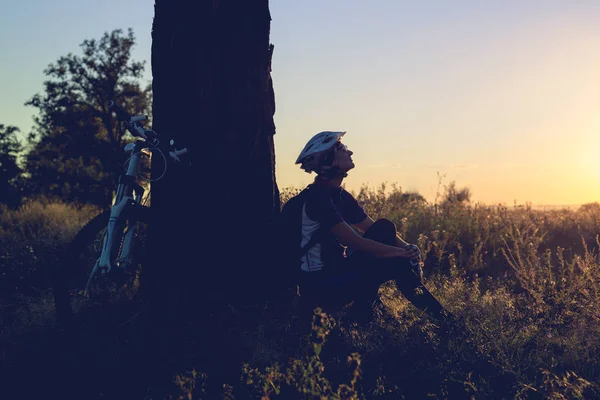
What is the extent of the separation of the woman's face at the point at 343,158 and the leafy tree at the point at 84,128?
2306 cm

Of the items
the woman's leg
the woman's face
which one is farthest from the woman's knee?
the woman's face

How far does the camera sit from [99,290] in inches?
236

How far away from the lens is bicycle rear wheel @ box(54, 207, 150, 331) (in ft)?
17.8

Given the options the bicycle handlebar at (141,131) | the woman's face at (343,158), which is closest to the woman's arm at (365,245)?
the woman's face at (343,158)

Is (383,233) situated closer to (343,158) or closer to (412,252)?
(412,252)

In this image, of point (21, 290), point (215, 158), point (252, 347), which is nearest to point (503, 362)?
point (252, 347)

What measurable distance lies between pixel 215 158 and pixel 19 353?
2.28 metres

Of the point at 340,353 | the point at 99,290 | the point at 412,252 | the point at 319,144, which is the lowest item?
the point at 340,353

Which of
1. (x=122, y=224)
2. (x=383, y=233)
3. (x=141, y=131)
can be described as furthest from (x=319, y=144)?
(x=122, y=224)

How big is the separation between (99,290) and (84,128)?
23.1 meters

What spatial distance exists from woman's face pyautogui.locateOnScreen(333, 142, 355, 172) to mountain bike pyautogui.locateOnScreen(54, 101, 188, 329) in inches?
50.6

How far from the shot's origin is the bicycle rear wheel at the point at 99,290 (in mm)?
5417

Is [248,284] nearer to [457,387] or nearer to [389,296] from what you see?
[389,296]

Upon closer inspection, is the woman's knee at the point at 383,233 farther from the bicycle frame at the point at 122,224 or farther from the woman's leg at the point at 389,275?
the bicycle frame at the point at 122,224
